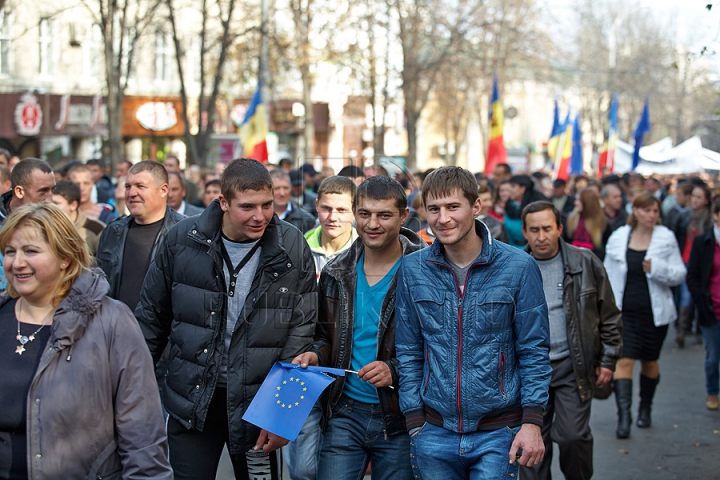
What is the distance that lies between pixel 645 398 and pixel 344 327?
15.9 feet

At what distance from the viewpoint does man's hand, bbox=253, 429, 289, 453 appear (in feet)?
13.9

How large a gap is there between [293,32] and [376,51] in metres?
2.66

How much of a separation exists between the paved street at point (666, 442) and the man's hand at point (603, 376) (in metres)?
1.42

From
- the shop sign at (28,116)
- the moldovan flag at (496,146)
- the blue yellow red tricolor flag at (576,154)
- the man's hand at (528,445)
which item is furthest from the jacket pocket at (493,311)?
the shop sign at (28,116)

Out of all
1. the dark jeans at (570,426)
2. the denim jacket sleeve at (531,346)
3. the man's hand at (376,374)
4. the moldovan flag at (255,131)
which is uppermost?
the moldovan flag at (255,131)

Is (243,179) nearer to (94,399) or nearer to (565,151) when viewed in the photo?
(94,399)

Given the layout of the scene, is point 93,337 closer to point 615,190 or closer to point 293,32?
point 615,190

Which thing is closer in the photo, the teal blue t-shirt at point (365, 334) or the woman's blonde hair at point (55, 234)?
the woman's blonde hair at point (55, 234)

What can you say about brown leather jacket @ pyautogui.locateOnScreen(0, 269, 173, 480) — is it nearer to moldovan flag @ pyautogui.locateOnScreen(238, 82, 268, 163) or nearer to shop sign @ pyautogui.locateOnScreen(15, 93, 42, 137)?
moldovan flag @ pyautogui.locateOnScreen(238, 82, 268, 163)

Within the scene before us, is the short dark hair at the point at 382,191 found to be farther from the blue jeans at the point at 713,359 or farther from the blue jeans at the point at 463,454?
the blue jeans at the point at 713,359

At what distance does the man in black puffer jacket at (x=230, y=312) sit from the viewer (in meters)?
4.28

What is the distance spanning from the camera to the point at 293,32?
27.0m

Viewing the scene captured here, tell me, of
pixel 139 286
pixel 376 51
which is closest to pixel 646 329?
pixel 139 286

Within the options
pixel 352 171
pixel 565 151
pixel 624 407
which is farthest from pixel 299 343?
pixel 565 151
